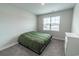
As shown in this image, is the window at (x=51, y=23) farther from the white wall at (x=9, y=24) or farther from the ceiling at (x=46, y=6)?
the white wall at (x=9, y=24)

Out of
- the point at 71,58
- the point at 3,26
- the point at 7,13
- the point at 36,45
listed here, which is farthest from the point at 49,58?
the point at 7,13

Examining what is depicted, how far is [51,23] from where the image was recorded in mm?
4586

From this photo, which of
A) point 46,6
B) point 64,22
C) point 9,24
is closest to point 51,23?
point 64,22

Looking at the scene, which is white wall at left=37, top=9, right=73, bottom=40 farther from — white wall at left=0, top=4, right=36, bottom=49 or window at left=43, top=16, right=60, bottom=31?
white wall at left=0, top=4, right=36, bottom=49

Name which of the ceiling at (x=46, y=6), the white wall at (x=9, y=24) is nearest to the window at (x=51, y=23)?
the ceiling at (x=46, y=6)

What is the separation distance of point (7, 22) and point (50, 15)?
342cm

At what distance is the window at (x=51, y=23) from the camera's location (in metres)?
4.23

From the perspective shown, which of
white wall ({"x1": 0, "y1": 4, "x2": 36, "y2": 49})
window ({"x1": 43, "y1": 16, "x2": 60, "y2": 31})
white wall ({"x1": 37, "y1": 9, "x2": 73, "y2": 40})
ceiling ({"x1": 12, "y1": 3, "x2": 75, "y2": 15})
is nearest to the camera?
white wall ({"x1": 0, "y1": 4, "x2": 36, "y2": 49})

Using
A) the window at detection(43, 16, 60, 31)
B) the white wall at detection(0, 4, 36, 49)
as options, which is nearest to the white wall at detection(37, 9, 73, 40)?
the window at detection(43, 16, 60, 31)

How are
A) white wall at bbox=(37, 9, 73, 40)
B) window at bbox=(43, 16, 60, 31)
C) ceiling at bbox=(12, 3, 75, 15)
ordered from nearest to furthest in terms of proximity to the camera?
1. ceiling at bbox=(12, 3, 75, 15)
2. white wall at bbox=(37, 9, 73, 40)
3. window at bbox=(43, 16, 60, 31)

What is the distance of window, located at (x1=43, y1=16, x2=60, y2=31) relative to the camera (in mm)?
4226

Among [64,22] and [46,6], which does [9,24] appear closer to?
[46,6]

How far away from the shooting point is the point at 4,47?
260cm

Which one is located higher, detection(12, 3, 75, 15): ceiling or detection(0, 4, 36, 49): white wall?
detection(12, 3, 75, 15): ceiling
